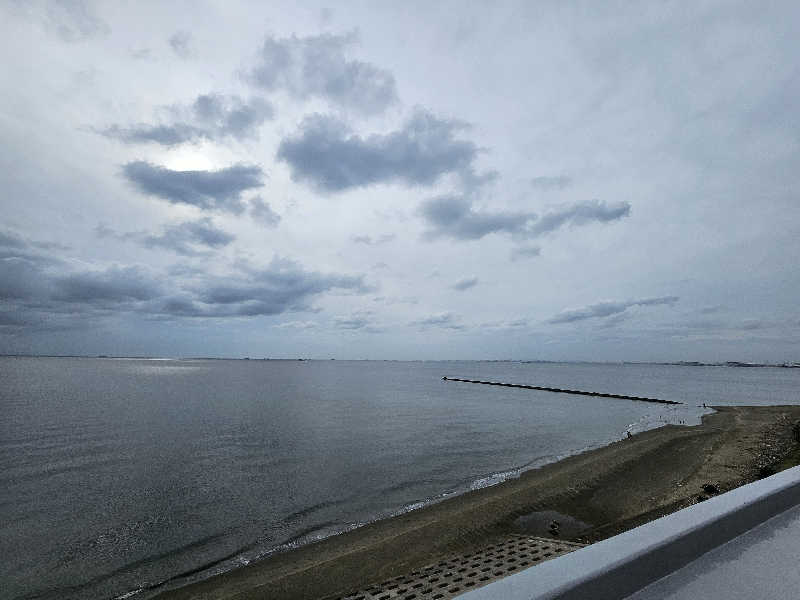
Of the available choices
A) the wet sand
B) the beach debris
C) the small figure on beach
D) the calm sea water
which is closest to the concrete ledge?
the wet sand

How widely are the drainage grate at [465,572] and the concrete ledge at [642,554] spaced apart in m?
7.33

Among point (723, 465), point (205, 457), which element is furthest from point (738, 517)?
point (205, 457)

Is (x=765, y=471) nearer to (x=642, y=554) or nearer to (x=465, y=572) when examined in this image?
(x=465, y=572)

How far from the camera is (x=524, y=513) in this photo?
16.1m

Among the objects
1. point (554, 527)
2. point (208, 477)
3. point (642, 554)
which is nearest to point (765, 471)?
point (554, 527)

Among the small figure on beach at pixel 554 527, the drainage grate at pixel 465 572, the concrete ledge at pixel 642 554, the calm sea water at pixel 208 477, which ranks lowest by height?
the calm sea water at pixel 208 477

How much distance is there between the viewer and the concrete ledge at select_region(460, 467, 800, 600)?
2.62m

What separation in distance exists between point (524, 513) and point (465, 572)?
610cm

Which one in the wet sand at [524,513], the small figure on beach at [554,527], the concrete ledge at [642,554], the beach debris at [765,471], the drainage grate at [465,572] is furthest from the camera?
the beach debris at [765,471]

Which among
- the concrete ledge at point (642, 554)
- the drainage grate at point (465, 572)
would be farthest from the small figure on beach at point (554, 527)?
the concrete ledge at point (642, 554)

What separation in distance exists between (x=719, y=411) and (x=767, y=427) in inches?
715

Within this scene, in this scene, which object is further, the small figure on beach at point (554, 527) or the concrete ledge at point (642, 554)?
the small figure on beach at point (554, 527)

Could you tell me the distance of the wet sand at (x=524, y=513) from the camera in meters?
11.6

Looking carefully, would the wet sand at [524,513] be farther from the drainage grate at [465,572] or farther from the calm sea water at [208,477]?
the calm sea water at [208,477]
